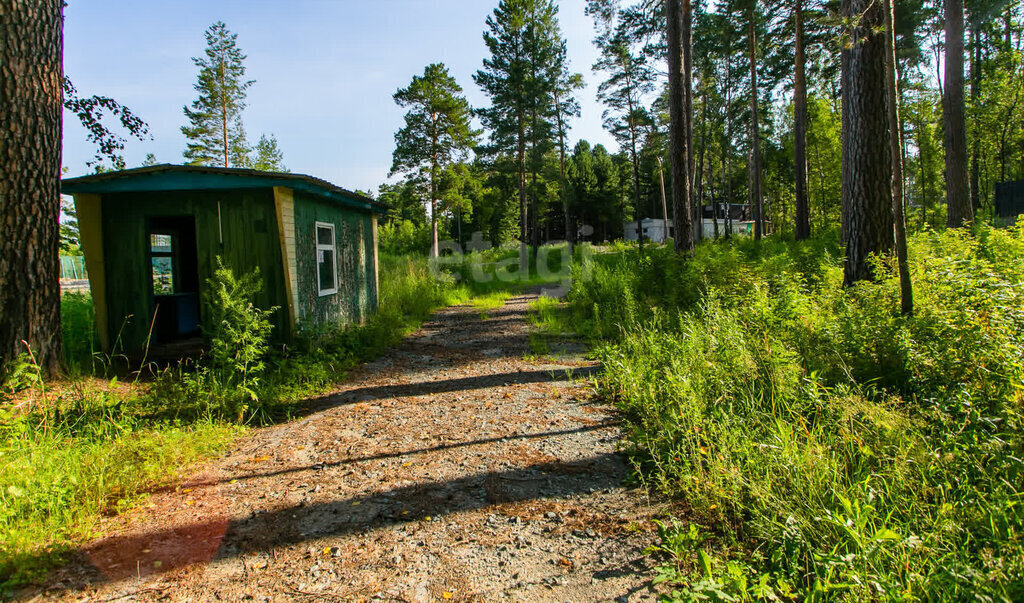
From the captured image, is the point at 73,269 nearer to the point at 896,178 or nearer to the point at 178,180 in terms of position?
the point at 178,180

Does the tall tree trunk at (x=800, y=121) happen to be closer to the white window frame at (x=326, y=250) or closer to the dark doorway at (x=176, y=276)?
the white window frame at (x=326, y=250)

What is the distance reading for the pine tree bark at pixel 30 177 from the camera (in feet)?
14.5

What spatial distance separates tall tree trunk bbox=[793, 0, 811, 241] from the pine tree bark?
18.6 m

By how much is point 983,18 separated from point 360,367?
2582cm

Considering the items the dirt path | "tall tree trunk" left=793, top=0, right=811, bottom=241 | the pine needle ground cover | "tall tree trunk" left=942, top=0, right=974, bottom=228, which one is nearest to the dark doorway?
the dirt path

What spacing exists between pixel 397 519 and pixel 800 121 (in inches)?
749

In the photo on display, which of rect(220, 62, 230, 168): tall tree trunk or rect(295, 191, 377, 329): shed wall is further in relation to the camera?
rect(220, 62, 230, 168): tall tree trunk

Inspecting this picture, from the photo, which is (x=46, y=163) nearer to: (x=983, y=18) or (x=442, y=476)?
(x=442, y=476)

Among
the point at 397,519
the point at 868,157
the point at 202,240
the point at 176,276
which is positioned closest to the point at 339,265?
the point at 202,240

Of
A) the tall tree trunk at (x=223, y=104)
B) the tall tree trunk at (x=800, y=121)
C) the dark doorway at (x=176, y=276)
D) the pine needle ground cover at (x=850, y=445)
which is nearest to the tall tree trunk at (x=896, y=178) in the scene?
the pine needle ground cover at (x=850, y=445)

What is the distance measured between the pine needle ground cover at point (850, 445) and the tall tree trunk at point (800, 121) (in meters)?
13.1

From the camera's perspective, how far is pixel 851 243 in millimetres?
6750

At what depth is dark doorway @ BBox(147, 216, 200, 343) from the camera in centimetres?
895

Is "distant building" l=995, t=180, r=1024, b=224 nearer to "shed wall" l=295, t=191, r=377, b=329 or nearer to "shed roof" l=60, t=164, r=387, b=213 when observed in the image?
"shed wall" l=295, t=191, r=377, b=329
